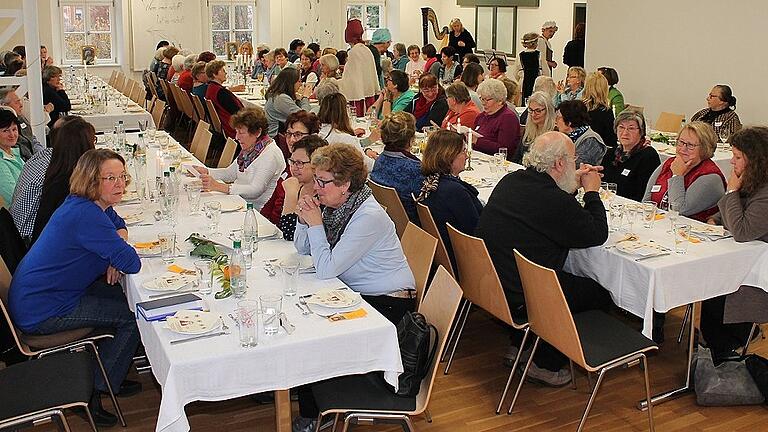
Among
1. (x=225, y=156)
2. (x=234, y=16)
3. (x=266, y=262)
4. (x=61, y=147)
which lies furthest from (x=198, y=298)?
(x=234, y=16)

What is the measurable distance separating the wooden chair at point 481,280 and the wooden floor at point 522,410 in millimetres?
154

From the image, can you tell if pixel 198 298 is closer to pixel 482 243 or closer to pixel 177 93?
pixel 482 243

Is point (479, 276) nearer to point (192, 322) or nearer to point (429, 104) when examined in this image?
point (192, 322)

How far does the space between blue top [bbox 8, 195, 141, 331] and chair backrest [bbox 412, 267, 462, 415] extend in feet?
4.58

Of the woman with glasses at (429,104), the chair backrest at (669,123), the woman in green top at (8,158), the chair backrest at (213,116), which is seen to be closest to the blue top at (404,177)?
the woman in green top at (8,158)

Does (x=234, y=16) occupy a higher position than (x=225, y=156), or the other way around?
(x=234, y=16)

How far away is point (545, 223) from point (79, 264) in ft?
7.39

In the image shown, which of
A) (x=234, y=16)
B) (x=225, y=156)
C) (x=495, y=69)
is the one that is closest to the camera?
(x=225, y=156)

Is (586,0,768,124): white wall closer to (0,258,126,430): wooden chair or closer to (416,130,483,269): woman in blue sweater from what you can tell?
(416,130,483,269): woman in blue sweater

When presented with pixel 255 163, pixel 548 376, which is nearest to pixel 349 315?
pixel 548 376

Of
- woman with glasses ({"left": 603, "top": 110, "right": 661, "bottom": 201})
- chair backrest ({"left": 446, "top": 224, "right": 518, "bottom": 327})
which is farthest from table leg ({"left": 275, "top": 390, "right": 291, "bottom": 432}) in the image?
woman with glasses ({"left": 603, "top": 110, "right": 661, "bottom": 201})

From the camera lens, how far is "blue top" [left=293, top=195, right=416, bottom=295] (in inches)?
149

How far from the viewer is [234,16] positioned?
17250mm

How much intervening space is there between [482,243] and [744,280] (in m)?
1.44
